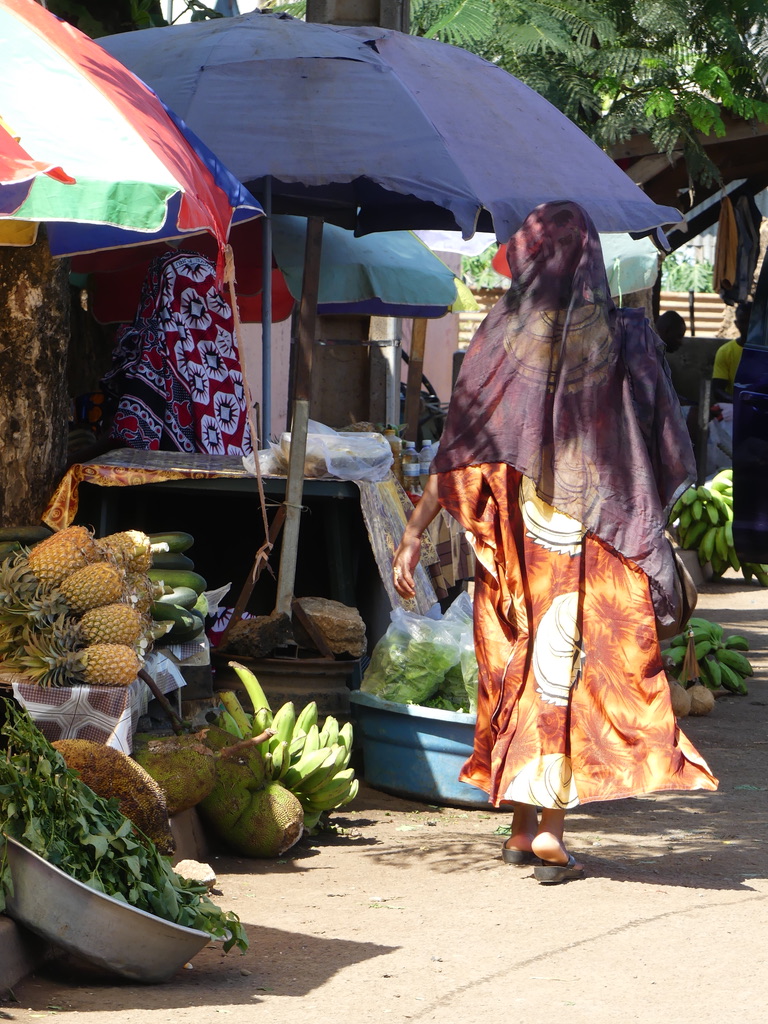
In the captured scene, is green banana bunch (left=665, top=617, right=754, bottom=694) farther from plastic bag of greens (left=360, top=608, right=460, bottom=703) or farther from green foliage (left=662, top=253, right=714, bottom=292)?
green foliage (left=662, top=253, right=714, bottom=292)

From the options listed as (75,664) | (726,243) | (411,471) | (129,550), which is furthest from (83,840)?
(726,243)

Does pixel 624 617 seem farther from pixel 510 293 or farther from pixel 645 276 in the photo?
pixel 645 276

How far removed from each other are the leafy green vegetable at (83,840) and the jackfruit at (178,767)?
744mm

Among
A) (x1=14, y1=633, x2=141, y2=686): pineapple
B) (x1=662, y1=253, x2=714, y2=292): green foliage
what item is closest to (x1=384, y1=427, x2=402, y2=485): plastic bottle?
(x1=14, y1=633, x2=141, y2=686): pineapple

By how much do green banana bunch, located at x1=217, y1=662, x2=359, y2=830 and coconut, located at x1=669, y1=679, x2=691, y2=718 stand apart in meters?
2.63

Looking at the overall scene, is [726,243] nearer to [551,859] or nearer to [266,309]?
[266,309]

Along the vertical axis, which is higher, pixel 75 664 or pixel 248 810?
pixel 75 664

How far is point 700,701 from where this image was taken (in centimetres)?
712

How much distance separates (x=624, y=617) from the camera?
13.9 feet

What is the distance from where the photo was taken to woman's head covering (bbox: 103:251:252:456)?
18.3 feet

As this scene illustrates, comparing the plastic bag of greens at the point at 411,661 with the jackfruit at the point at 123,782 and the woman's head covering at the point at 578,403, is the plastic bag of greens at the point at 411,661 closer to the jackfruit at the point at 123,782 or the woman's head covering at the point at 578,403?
the woman's head covering at the point at 578,403

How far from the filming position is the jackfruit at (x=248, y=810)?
4301 millimetres

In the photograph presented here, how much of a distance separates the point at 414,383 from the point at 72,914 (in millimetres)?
5547

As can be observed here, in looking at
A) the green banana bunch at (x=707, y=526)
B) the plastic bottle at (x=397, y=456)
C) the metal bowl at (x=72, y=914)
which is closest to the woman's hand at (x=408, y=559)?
the metal bowl at (x=72, y=914)
